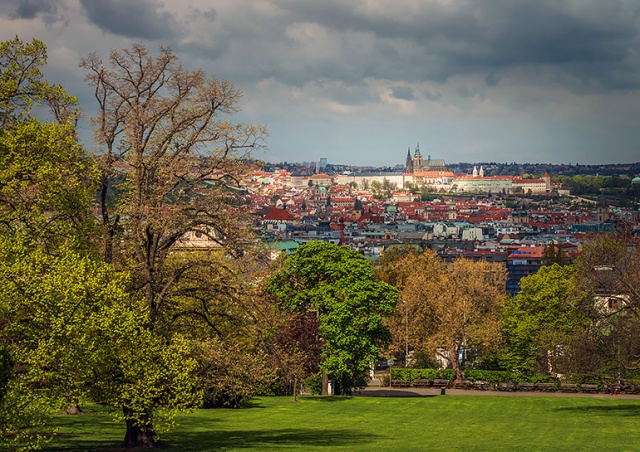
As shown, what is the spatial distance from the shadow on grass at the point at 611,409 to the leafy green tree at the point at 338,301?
10810 millimetres

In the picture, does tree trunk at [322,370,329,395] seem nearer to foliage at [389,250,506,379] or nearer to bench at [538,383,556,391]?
foliage at [389,250,506,379]

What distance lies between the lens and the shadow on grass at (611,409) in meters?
41.9

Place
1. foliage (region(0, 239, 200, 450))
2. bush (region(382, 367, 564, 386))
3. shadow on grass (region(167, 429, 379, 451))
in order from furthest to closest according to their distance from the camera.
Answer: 1. bush (region(382, 367, 564, 386))
2. shadow on grass (region(167, 429, 379, 451))
3. foliage (region(0, 239, 200, 450))

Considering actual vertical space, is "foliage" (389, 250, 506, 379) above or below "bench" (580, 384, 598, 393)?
above

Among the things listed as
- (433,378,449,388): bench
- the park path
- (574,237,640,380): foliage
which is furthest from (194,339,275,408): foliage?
(433,378,449,388): bench

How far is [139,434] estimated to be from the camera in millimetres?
25734

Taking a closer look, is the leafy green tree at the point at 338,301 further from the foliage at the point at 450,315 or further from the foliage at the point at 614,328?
the foliage at the point at 450,315

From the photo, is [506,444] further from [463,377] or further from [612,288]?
[463,377]

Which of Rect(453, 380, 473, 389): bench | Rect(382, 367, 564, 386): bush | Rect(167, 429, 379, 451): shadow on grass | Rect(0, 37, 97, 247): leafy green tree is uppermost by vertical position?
Rect(0, 37, 97, 247): leafy green tree

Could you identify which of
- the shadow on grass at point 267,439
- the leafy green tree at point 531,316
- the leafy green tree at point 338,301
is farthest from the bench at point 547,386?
the shadow on grass at point 267,439

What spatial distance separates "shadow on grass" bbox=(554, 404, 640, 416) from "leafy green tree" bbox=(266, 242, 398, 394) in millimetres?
10810

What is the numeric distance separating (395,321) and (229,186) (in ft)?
142

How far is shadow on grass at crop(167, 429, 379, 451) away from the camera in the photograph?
2666cm

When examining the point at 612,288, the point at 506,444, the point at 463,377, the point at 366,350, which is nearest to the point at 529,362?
the point at 463,377
